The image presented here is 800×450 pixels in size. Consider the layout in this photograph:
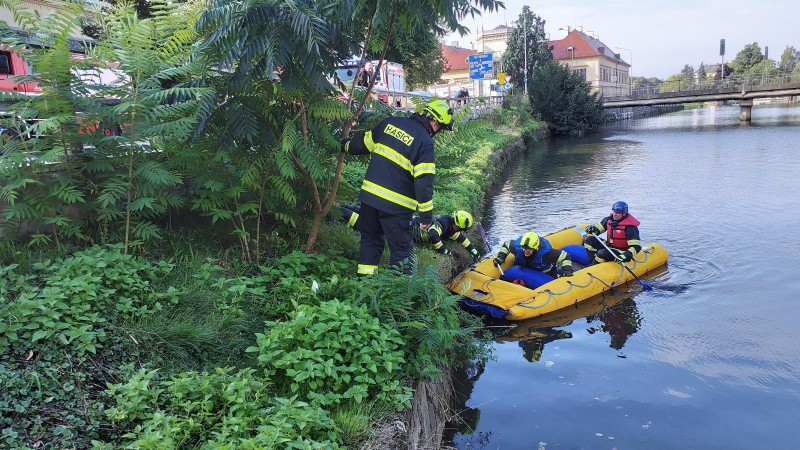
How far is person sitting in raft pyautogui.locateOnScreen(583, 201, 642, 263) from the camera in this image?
10.0 m

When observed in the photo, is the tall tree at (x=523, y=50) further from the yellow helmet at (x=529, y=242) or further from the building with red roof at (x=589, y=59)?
the yellow helmet at (x=529, y=242)

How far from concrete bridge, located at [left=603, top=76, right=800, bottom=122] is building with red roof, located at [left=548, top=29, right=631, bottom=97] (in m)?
22.9

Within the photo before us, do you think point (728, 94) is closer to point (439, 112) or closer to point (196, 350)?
point (439, 112)

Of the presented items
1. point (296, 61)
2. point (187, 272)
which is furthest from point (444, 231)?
point (187, 272)

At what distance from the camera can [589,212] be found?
15.7 metres

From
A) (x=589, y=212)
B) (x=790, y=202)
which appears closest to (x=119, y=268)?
(x=589, y=212)

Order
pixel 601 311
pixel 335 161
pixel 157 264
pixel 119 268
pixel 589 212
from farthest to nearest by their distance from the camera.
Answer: pixel 589 212 < pixel 601 311 < pixel 335 161 < pixel 157 264 < pixel 119 268

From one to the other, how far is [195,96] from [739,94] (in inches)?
2090

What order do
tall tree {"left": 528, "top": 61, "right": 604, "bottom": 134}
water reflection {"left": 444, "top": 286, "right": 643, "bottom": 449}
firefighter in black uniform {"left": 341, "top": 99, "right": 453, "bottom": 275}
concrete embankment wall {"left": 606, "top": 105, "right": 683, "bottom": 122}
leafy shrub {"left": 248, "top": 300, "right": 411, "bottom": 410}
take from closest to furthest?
leafy shrub {"left": 248, "top": 300, "right": 411, "bottom": 410} < firefighter in black uniform {"left": 341, "top": 99, "right": 453, "bottom": 275} < water reflection {"left": 444, "top": 286, "right": 643, "bottom": 449} < tall tree {"left": 528, "top": 61, "right": 604, "bottom": 134} < concrete embankment wall {"left": 606, "top": 105, "right": 683, "bottom": 122}

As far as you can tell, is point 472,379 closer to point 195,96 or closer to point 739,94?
point 195,96

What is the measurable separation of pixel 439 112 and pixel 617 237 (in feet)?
18.6

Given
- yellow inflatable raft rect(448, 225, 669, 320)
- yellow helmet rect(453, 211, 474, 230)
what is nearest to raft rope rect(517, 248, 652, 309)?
yellow inflatable raft rect(448, 225, 669, 320)

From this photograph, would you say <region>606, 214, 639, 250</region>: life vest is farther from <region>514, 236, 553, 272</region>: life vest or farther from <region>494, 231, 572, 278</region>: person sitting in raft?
<region>514, 236, 553, 272</region>: life vest

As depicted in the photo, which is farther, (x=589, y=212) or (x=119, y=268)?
(x=589, y=212)
